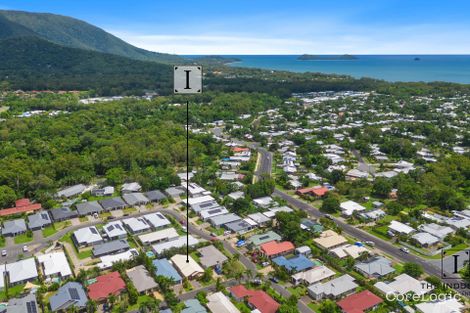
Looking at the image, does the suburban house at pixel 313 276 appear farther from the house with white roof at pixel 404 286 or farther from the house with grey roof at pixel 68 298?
the house with grey roof at pixel 68 298

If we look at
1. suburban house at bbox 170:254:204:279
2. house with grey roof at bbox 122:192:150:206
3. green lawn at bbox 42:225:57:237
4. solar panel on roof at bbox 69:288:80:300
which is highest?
house with grey roof at bbox 122:192:150:206

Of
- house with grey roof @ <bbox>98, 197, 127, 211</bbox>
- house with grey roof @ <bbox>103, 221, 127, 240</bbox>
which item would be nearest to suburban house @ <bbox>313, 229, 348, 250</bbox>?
house with grey roof @ <bbox>103, 221, 127, 240</bbox>

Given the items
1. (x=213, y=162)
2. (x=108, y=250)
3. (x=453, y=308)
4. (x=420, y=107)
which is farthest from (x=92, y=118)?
(x=420, y=107)

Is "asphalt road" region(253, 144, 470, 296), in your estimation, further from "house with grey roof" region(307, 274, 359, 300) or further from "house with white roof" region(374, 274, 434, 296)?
"house with grey roof" region(307, 274, 359, 300)

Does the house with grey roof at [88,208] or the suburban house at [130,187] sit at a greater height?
the suburban house at [130,187]

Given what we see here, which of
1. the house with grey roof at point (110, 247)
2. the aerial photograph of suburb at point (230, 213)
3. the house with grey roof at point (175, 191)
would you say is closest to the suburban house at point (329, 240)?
the aerial photograph of suburb at point (230, 213)

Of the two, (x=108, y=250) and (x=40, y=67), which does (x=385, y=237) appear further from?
(x=40, y=67)

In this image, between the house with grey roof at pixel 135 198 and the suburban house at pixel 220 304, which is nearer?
the suburban house at pixel 220 304
